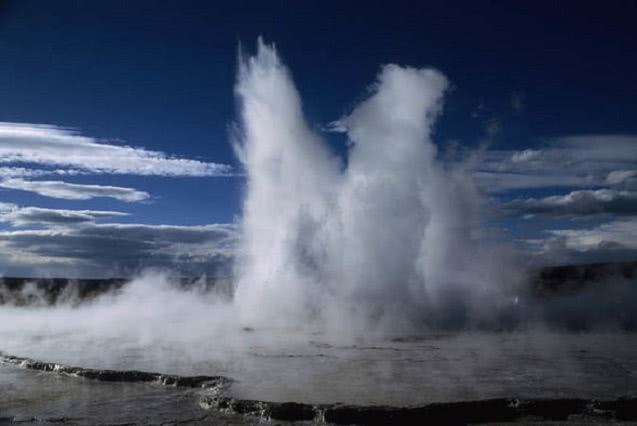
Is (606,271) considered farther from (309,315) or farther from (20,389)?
(20,389)

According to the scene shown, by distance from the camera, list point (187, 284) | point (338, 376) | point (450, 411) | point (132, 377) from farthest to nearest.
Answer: point (187, 284)
point (132, 377)
point (338, 376)
point (450, 411)

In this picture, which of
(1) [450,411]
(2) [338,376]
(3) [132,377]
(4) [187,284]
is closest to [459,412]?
(1) [450,411]

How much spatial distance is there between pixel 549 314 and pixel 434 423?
44.7 ft

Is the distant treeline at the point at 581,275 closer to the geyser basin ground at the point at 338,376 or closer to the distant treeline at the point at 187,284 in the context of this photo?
the distant treeline at the point at 187,284

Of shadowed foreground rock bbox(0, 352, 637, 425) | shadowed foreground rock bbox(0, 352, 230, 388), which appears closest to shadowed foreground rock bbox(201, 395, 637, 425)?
shadowed foreground rock bbox(0, 352, 637, 425)

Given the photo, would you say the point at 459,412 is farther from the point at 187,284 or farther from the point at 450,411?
the point at 187,284

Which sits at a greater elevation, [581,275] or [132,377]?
[581,275]

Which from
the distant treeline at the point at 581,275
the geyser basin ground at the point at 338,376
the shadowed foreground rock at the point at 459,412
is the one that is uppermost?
the distant treeline at the point at 581,275

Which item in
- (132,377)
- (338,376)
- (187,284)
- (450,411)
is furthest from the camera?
(187,284)

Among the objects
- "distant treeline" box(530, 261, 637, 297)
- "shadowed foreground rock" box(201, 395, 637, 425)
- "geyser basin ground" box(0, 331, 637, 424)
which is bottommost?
"shadowed foreground rock" box(201, 395, 637, 425)

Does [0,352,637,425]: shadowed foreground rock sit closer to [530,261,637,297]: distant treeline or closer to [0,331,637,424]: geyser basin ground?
[0,331,637,424]: geyser basin ground

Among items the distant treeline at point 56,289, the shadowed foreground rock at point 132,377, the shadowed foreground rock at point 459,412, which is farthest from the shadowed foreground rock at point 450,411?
the distant treeline at point 56,289

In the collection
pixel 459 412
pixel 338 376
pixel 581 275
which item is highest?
pixel 581 275

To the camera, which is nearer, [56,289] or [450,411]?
[450,411]
